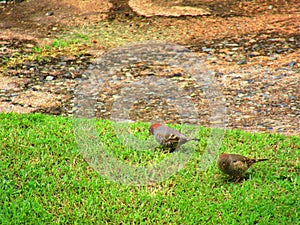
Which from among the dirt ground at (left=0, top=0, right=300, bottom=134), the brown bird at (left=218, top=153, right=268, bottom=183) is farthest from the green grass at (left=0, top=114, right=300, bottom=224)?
the dirt ground at (left=0, top=0, right=300, bottom=134)

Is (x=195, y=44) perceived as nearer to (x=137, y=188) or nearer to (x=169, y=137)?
(x=169, y=137)

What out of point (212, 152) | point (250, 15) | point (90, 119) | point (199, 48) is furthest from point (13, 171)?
point (250, 15)

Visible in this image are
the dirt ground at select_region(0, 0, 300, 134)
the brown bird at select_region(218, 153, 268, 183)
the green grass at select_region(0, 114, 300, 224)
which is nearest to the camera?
the green grass at select_region(0, 114, 300, 224)

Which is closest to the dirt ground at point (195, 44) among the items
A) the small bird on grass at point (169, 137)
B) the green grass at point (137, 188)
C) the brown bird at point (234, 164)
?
the green grass at point (137, 188)

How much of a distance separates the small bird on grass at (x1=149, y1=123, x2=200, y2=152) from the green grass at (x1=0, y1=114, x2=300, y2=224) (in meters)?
0.14

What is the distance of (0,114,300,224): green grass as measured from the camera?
4.04 metres

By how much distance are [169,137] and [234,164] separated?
0.80m

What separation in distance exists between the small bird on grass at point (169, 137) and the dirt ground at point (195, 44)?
3.27 feet

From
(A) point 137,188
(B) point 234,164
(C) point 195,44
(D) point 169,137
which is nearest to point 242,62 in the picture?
(C) point 195,44

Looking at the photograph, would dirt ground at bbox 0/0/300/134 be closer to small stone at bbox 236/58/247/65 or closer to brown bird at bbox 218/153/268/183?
small stone at bbox 236/58/247/65

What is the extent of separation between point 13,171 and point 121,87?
8.45ft

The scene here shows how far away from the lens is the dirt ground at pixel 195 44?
20.4 ft

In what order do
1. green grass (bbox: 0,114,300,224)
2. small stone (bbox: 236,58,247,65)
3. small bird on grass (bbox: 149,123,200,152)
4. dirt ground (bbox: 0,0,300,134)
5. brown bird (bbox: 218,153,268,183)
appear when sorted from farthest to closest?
1. small stone (bbox: 236,58,247,65)
2. dirt ground (bbox: 0,0,300,134)
3. small bird on grass (bbox: 149,123,200,152)
4. brown bird (bbox: 218,153,268,183)
5. green grass (bbox: 0,114,300,224)

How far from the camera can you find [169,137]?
483cm
